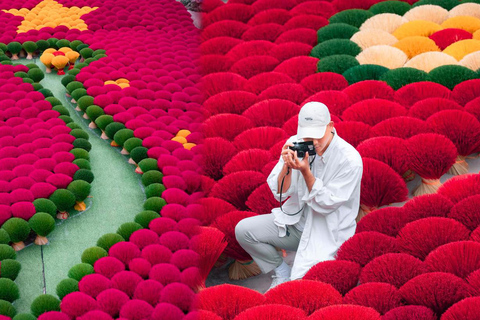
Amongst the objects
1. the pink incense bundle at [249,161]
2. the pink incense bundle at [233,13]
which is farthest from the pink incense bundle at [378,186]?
the pink incense bundle at [233,13]

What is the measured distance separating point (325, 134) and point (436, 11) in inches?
55.9

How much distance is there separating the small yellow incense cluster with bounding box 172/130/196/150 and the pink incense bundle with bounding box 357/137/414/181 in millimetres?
701

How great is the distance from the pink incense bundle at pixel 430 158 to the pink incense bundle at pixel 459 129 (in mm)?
78

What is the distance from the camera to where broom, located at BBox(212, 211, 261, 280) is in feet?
4.78

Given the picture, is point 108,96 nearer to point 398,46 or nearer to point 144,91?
point 144,91

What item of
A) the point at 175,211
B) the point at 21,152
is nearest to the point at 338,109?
the point at 175,211

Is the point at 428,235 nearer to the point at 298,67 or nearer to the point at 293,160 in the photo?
the point at 293,160

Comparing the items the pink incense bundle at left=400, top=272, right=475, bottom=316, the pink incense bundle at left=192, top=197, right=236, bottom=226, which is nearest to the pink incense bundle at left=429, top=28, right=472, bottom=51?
the pink incense bundle at left=192, top=197, right=236, bottom=226

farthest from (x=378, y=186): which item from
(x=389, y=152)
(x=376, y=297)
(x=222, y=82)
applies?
(x=222, y=82)

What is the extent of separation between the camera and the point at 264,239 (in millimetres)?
1386

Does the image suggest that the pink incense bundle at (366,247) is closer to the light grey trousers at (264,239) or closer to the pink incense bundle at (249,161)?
the light grey trousers at (264,239)

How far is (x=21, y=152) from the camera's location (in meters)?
2.11

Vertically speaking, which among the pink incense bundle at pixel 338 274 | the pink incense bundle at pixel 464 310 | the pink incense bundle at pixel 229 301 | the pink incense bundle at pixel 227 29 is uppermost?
the pink incense bundle at pixel 464 310

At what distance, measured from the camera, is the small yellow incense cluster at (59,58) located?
113 inches
